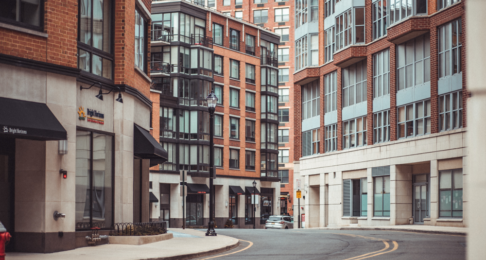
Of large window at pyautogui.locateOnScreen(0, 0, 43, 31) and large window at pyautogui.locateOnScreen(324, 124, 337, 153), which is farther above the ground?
large window at pyautogui.locateOnScreen(0, 0, 43, 31)

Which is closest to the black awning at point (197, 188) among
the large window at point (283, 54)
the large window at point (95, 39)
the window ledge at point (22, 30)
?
the large window at point (283, 54)

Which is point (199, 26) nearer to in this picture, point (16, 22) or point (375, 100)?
point (375, 100)

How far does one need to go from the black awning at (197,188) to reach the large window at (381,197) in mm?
25696

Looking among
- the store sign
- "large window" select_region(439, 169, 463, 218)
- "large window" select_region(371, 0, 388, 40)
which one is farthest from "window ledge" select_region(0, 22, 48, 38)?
"large window" select_region(371, 0, 388, 40)

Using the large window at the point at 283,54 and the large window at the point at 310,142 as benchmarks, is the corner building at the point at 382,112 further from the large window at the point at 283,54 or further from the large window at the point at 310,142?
the large window at the point at 283,54

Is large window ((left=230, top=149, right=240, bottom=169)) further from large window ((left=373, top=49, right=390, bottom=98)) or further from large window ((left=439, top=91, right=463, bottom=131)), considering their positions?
large window ((left=439, top=91, right=463, bottom=131))

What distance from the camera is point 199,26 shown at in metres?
71.2

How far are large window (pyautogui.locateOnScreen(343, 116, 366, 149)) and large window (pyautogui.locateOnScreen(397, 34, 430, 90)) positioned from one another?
227 inches

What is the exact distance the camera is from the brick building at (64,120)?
53.2ft

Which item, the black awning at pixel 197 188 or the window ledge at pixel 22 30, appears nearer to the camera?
the window ledge at pixel 22 30

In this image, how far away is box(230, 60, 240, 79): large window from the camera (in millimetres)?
75125

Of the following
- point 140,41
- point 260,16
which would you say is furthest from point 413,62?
point 260,16

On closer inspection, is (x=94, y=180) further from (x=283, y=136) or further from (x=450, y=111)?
(x=283, y=136)

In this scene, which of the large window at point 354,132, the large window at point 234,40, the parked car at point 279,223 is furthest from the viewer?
the large window at point 234,40
